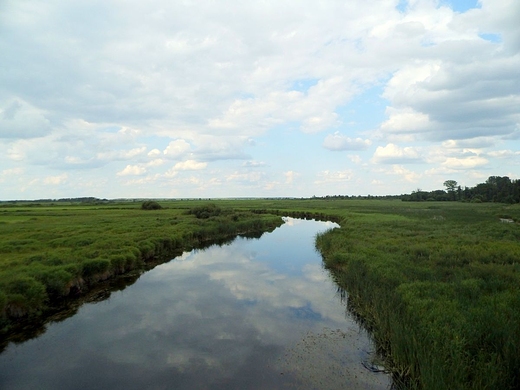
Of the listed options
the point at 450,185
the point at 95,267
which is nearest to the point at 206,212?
the point at 95,267

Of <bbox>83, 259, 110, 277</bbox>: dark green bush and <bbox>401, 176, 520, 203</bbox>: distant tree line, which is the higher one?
<bbox>401, 176, 520, 203</bbox>: distant tree line

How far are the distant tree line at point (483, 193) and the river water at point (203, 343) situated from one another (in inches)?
4231

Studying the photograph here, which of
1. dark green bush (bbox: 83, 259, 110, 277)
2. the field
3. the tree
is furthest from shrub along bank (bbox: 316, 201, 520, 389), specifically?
the tree

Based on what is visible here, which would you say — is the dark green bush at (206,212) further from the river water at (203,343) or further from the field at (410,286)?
the river water at (203,343)

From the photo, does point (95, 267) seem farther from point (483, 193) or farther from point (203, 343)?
point (483, 193)

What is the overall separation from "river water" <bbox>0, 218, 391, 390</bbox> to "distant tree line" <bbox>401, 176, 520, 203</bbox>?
353ft

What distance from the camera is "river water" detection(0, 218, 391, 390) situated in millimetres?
10000

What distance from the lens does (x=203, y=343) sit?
12586mm

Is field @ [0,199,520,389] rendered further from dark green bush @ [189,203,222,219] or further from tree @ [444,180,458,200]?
tree @ [444,180,458,200]

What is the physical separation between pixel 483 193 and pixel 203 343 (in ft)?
464

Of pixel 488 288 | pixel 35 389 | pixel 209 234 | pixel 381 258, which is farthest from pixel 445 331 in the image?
pixel 209 234

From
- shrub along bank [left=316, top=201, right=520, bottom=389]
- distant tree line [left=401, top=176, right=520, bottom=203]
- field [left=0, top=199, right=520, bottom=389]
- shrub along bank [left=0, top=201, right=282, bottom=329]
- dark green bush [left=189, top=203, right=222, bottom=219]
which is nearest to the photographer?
shrub along bank [left=316, top=201, right=520, bottom=389]

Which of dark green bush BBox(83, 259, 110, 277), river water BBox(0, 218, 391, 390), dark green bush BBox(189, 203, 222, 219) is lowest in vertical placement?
river water BBox(0, 218, 391, 390)

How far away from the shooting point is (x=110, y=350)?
474 inches
